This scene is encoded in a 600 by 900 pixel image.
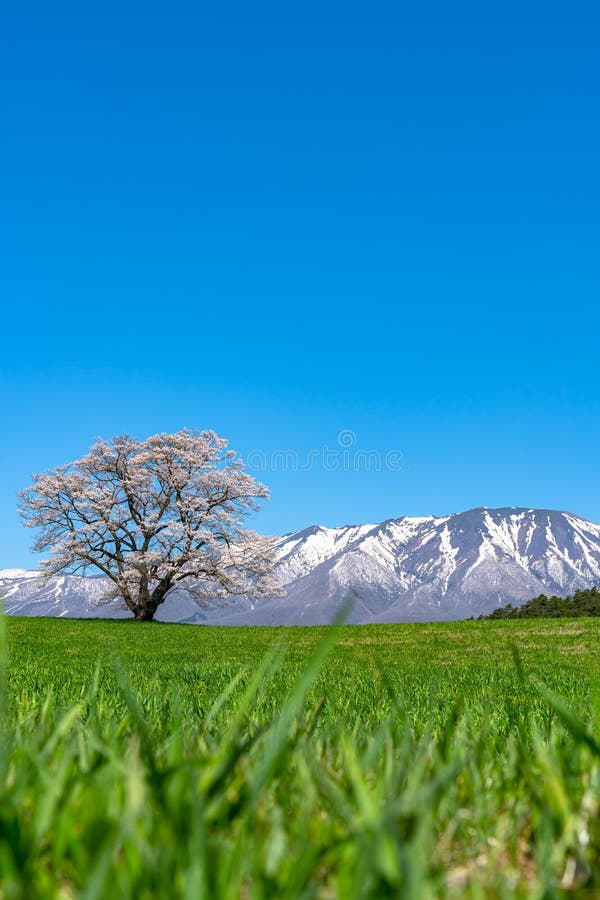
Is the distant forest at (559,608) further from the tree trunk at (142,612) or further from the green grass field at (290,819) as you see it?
the green grass field at (290,819)

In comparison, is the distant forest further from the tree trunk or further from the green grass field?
the green grass field

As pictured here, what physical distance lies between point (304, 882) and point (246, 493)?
51814 mm

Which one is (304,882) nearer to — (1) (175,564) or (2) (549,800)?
(2) (549,800)

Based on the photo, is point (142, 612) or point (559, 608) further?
point (559, 608)

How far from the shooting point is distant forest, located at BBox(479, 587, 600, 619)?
54344 millimetres

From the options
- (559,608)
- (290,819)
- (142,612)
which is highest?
(142,612)

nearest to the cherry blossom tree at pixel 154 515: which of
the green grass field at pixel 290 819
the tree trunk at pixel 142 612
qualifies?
the tree trunk at pixel 142 612

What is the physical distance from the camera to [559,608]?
2333 inches

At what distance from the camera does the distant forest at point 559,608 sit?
178ft

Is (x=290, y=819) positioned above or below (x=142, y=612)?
below

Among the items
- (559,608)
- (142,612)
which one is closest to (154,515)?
(142,612)

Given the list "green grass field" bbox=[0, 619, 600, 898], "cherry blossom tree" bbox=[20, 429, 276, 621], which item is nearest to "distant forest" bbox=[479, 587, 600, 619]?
"cherry blossom tree" bbox=[20, 429, 276, 621]

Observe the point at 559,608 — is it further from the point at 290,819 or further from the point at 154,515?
the point at 290,819

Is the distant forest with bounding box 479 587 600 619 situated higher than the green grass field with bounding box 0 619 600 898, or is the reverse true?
the distant forest with bounding box 479 587 600 619
